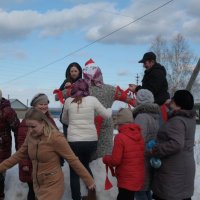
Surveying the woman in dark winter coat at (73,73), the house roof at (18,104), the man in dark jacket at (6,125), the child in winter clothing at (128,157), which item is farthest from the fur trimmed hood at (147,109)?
the house roof at (18,104)

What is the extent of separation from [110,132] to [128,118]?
1406 mm

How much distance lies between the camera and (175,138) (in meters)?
4.75

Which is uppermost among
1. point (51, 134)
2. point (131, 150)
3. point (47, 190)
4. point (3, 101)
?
point (3, 101)

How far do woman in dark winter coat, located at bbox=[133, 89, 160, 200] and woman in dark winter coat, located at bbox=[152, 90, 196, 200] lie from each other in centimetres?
36

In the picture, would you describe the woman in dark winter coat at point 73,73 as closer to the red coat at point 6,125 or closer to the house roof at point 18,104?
the red coat at point 6,125

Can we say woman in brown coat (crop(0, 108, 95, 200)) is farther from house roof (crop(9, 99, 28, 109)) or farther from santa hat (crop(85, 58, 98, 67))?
house roof (crop(9, 99, 28, 109))

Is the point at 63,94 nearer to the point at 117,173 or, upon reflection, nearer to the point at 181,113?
the point at 117,173

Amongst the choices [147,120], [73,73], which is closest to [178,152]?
[147,120]

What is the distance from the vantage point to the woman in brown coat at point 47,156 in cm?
458

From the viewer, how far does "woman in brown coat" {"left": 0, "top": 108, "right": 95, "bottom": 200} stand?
15.0ft

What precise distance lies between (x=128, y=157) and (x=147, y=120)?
633 millimetres

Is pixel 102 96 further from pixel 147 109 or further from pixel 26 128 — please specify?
pixel 26 128

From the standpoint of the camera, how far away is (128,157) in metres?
5.06

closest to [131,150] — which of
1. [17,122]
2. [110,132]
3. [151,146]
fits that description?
[151,146]
